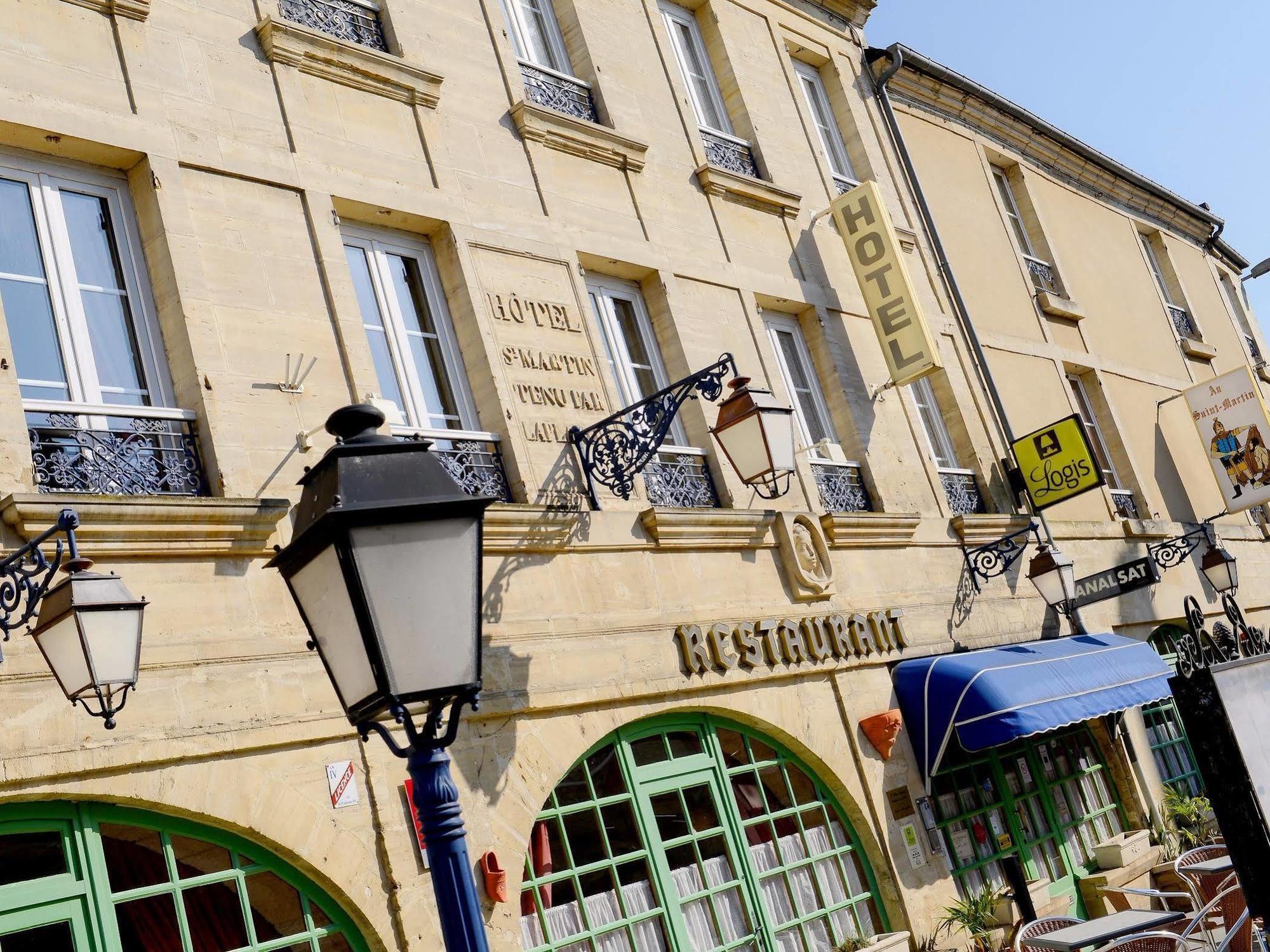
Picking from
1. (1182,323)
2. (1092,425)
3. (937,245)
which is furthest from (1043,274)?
(1182,323)

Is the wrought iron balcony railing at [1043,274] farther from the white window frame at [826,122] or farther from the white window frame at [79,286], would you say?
the white window frame at [79,286]

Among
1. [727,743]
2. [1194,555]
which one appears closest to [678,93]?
[727,743]

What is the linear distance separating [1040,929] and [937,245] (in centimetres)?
760

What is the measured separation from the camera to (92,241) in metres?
6.81

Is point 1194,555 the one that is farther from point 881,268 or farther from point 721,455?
point 721,455

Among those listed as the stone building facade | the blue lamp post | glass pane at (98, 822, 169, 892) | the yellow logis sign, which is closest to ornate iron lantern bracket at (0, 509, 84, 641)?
the stone building facade

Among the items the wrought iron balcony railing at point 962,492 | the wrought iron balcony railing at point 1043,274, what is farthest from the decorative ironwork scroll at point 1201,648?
the wrought iron balcony railing at point 1043,274

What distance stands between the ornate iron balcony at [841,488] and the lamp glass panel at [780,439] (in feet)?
7.13

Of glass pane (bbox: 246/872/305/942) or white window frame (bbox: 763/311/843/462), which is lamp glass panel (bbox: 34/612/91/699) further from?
white window frame (bbox: 763/311/843/462)

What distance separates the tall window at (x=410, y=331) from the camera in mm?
7984

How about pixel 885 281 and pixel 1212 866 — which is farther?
pixel 885 281

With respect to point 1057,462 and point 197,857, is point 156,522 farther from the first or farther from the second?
point 1057,462

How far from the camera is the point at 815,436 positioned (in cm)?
1108

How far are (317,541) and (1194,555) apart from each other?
15223mm
